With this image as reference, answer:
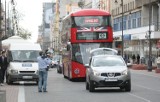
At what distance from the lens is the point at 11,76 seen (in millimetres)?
31906

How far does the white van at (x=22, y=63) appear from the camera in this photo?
3189 centimetres

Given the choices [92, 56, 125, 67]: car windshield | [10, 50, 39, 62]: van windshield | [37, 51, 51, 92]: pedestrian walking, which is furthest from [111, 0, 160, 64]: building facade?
[37, 51, 51, 92]: pedestrian walking

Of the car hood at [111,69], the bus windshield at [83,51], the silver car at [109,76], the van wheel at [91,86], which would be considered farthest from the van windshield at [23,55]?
the car hood at [111,69]

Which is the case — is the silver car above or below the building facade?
below

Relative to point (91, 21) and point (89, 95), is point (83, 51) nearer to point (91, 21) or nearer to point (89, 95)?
point (91, 21)

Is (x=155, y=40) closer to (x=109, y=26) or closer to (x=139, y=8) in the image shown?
(x=139, y=8)

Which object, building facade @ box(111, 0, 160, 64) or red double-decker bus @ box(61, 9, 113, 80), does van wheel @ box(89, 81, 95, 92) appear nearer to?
red double-decker bus @ box(61, 9, 113, 80)

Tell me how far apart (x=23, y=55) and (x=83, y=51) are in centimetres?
388

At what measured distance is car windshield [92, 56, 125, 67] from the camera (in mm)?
25750

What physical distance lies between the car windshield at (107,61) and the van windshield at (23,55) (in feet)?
24.6

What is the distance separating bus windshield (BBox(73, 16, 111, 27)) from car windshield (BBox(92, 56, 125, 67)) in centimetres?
878

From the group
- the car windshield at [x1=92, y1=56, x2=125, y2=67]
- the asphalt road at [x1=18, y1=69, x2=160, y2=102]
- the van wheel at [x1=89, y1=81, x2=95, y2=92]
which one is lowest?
the asphalt road at [x1=18, y1=69, x2=160, y2=102]

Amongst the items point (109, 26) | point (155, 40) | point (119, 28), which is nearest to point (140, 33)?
point (155, 40)

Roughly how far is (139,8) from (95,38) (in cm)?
4725
